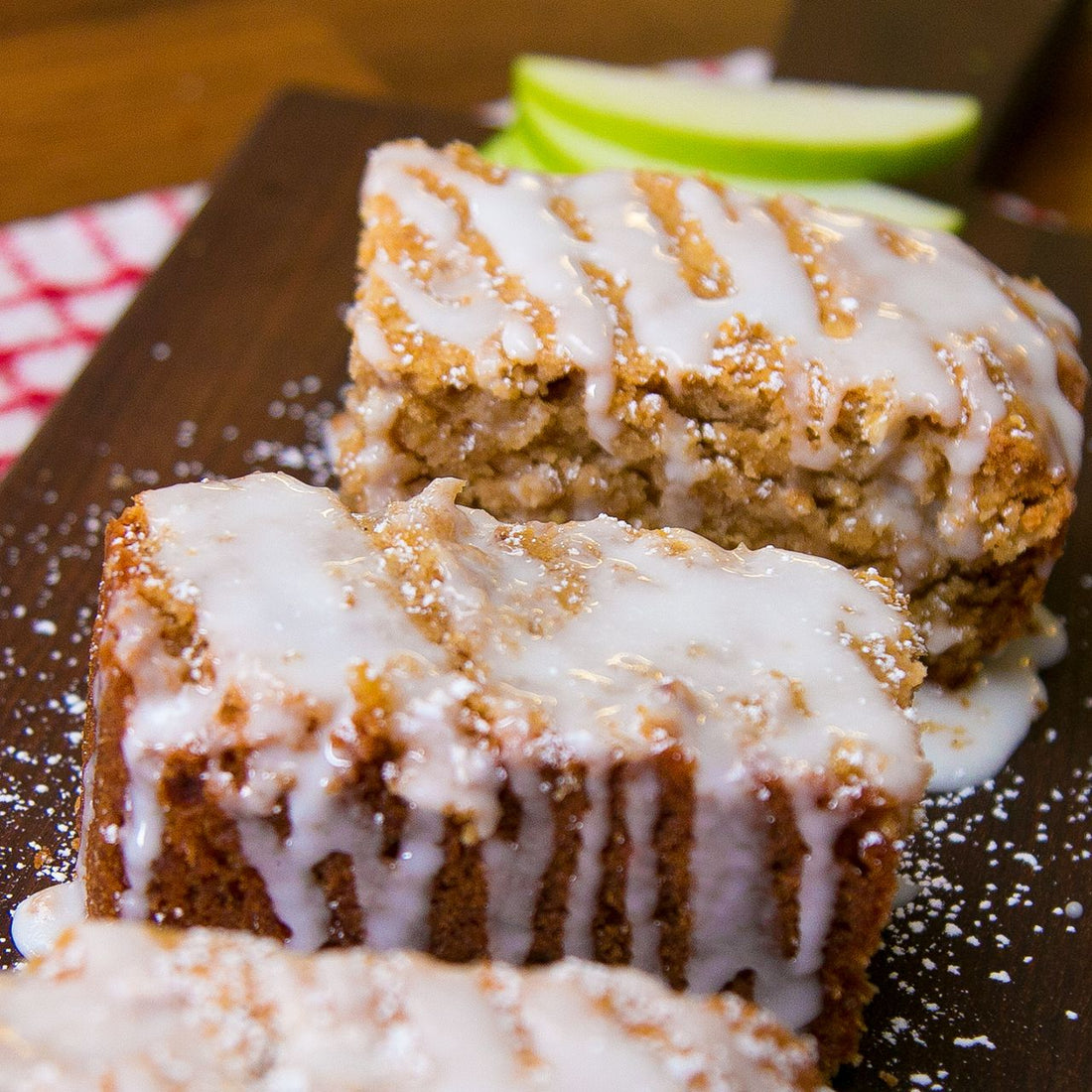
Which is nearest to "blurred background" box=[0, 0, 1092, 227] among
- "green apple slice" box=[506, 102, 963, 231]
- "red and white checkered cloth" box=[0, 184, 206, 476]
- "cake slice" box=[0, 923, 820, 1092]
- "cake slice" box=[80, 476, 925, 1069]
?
"red and white checkered cloth" box=[0, 184, 206, 476]

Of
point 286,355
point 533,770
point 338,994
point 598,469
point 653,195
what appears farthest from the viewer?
point 286,355

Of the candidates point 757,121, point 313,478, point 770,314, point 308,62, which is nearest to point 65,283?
point 313,478

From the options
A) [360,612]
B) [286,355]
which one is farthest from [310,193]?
[360,612]

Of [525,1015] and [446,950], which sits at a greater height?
[525,1015]

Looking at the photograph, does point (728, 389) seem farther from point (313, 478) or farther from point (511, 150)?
point (511, 150)

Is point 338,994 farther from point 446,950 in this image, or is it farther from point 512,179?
point 512,179
